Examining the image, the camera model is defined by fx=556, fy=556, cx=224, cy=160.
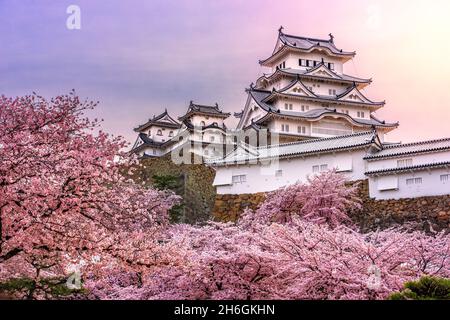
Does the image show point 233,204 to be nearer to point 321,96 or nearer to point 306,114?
point 306,114

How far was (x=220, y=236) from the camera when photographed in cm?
1205

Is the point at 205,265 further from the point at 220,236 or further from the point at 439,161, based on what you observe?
the point at 439,161

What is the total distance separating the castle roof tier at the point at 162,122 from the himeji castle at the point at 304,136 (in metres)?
0.08

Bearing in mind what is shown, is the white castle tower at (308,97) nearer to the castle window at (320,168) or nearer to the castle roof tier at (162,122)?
the castle roof tier at (162,122)

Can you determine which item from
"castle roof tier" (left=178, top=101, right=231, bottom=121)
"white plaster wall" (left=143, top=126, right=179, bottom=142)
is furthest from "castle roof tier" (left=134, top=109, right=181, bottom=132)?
"castle roof tier" (left=178, top=101, right=231, bottom=121)

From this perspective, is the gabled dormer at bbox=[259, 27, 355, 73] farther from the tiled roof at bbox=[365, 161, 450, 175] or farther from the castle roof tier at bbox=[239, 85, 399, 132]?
the tiled roof at bbox=[365, 161, 450, 175]

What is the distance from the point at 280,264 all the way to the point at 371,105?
2730 cm

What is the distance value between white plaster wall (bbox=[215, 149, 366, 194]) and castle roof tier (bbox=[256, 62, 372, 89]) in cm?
1274

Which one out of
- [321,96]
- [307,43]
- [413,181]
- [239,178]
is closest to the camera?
[413,181]

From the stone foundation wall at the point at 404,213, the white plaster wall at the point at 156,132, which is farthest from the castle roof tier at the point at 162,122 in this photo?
the stone foundation wall at the point at 404,213

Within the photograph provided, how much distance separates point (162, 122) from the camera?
41719 millimetres

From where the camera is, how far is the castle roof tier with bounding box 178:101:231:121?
37.7m

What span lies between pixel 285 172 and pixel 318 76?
13940 mm

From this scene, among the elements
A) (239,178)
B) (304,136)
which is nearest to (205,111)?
(304,136)
